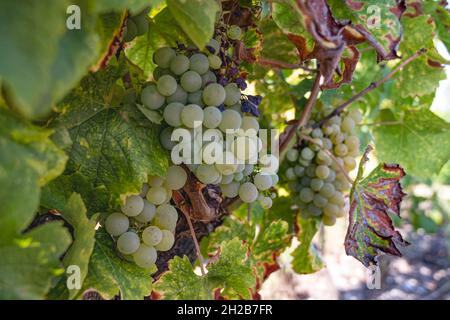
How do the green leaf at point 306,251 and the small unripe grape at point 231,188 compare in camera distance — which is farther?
the green leaf at point 306,251

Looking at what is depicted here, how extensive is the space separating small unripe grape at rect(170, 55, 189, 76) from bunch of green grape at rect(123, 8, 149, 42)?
84mm

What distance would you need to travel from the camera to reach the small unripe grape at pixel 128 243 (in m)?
0.71

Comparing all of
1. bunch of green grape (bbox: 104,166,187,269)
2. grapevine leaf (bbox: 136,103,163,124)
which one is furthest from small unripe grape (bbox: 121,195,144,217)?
grapevine leaf (bbox: 136,103,163,124)

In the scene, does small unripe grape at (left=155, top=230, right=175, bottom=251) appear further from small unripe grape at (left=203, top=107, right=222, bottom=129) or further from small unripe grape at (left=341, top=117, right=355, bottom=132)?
small unripe grape at (left=341, top=117, right=355, bottom=132)

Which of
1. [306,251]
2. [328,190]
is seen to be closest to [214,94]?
[328,190]

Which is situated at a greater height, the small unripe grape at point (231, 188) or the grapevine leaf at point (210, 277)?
the small unripe grape at point (231, 188)

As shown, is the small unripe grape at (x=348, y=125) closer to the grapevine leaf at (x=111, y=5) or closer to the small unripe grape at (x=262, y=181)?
the small unripe grape at (x=262, y=181)

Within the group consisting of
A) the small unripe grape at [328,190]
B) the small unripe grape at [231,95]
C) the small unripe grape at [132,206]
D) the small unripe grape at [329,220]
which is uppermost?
the small unripe grape at [231,95]

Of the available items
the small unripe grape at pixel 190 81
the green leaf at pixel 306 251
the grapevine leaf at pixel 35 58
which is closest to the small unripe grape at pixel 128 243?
the small unripe grape at pixel 190 81

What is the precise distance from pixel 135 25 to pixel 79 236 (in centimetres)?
34

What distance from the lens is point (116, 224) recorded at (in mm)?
708

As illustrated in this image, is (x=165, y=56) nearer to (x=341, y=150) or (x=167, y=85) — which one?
(x=167, y=85)

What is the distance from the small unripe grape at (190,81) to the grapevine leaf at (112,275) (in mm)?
254
